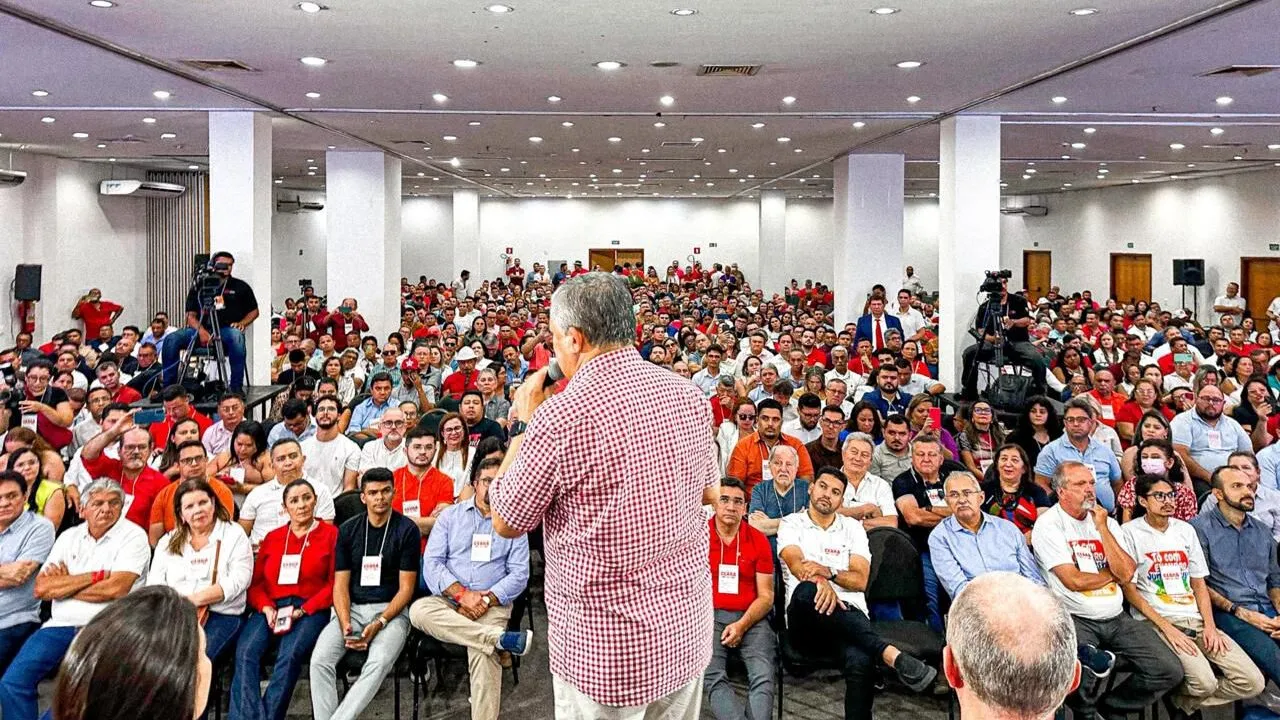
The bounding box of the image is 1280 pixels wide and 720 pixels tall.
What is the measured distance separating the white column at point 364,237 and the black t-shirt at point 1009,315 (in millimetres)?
8106

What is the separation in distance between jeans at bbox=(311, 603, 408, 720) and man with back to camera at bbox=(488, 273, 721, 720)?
2.43 m

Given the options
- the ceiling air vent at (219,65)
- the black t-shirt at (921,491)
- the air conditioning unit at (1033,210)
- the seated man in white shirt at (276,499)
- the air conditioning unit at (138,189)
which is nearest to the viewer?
the seated man in white shirt at (276,499)

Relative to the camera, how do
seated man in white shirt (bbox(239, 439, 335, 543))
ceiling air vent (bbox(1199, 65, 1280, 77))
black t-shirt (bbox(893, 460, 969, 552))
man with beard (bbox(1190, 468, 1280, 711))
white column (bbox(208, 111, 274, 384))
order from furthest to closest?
white column (bbox(208, 111, 274, 384)), ceiling air vent (bbox(1199, 65, 1280, 77)), black t-shirt (bbox(893, 460, 969, 552)), seated man in white shirt (bbox(239, 439, 335, 543)), man with beard (bbox(1190, 468, 1280, 711))

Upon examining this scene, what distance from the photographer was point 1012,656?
1.40 metres

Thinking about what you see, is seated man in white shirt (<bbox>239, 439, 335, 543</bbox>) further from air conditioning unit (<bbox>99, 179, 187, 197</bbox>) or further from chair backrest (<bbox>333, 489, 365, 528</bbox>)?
air conditioning unit (<bbox>99, 179, 187, 197</bbox>)

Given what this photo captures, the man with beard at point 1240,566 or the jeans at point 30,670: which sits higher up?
the man with beard at point 1240,566

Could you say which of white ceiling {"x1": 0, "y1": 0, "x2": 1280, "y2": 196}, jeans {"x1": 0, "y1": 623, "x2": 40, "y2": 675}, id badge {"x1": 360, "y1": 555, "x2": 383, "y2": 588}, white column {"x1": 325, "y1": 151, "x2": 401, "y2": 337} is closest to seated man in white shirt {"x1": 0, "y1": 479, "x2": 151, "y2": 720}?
jeans {"x1": 0, "y1": 623, "x2": 40, "y2": 675}

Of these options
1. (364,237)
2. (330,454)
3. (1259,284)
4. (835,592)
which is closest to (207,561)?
(330,454)

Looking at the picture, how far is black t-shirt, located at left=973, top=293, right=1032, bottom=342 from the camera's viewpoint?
8.99m

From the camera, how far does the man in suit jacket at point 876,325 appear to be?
444 inches

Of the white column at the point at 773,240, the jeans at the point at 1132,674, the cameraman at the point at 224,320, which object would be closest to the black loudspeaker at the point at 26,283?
the cameraman at the point at 224,320

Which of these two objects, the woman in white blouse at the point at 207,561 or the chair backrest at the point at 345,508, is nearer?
the woman in white blouse at the point at 207,561

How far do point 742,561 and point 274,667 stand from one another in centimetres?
207

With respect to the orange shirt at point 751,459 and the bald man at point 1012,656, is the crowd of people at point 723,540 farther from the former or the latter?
the bald man at point 1012,656
